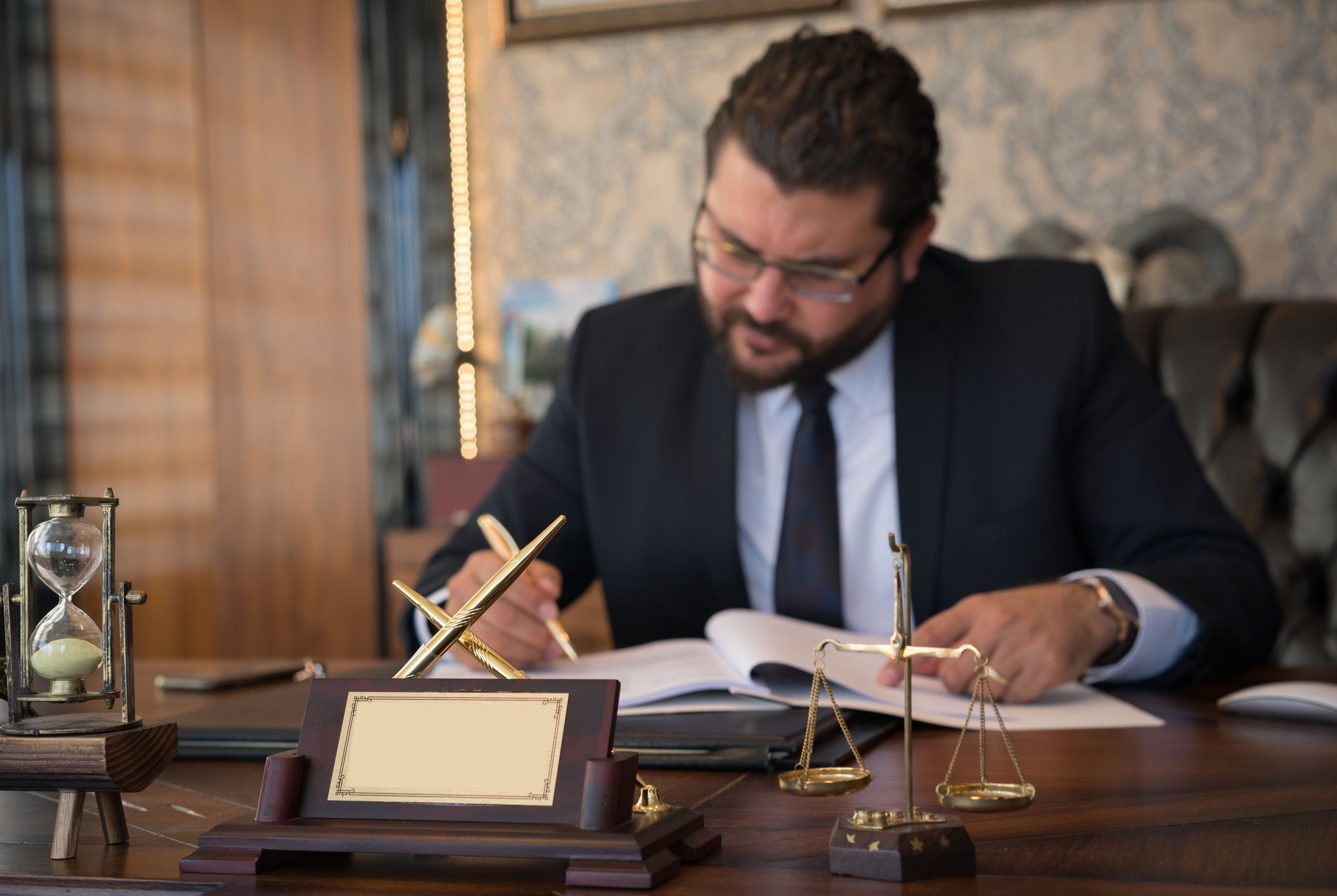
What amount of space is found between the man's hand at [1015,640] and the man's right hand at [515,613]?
1.22 feet

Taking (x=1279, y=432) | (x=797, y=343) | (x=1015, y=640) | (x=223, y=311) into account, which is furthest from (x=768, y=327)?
(x=223, y=311)

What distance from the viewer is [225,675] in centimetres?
156

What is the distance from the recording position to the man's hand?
1.20m

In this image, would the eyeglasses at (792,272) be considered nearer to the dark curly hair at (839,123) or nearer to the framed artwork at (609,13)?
the dark curly hair at (839,123)

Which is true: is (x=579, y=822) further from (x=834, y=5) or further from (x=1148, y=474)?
(x=834, y=5)

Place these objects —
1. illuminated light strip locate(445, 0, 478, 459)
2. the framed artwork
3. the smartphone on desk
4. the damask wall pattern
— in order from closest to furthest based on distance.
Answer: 1. the smartphone on desk
2. the damask wall pattern
3. the framed artwork
4. illuminated light strip locate(445, 0, 478, 459)

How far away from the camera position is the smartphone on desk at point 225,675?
59.2 inches

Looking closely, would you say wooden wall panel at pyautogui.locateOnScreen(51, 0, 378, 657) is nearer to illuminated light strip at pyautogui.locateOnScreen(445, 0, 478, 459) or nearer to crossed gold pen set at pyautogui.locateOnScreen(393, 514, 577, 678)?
illuminated light strip at pyautogui.locateOnScreen(445, 0, 478, 459)

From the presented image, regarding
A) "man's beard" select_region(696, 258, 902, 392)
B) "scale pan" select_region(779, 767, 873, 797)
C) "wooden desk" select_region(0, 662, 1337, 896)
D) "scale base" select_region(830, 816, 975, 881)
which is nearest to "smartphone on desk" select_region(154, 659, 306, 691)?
"wooden desk" select_region(0, 662, 1337, 896)

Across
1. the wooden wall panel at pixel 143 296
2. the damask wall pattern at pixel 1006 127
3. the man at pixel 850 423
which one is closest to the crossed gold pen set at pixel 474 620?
the man at pixel 850 423

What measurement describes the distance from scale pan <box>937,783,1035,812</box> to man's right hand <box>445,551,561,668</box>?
617 mm

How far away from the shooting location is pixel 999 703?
3.98 feet

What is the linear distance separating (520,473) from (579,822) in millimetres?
1281

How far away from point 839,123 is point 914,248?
259mm
